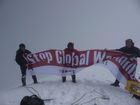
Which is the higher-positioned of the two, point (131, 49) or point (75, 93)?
point (131, 49)

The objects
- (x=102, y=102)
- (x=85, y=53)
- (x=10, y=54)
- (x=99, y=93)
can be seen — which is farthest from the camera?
(x=10, y=54)

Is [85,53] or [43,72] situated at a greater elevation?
[85,53]

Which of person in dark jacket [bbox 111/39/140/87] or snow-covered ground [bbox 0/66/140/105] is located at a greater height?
person in dark jacket [bbox 111/39/140/87]

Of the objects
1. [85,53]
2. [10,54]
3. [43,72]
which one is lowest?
[10,54]

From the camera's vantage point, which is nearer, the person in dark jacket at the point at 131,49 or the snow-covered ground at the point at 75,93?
the snow-covered ground at the point at 75,93

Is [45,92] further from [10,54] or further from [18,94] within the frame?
[10,54]

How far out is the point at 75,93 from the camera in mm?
8484

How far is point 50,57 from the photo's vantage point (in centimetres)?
946

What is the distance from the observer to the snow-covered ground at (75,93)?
7910mm

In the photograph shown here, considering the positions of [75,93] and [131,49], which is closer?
[75,93]

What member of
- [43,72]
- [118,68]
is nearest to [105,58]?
[118,68]

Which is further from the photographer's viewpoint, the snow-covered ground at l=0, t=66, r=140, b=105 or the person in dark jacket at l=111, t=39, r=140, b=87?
the person in dark jacket at l=111, t=39, r=140, b=87

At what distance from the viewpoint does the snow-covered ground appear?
7910mm

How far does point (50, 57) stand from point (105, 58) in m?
2.04
